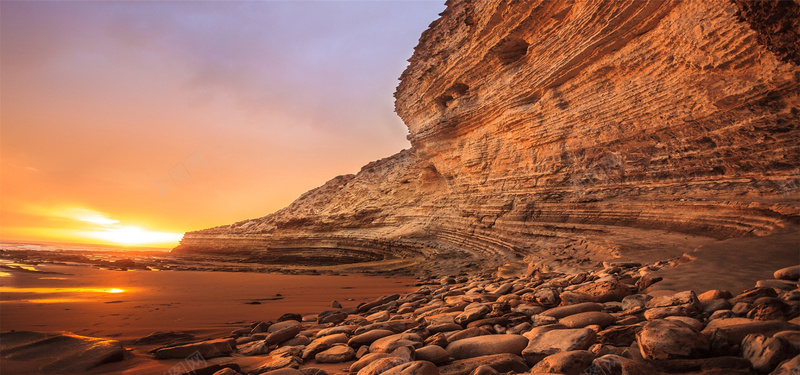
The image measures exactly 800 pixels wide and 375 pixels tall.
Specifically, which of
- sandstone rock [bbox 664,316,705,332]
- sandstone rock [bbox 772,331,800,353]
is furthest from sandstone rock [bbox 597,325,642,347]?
sandstone rock [bbox 772,331,800,353]

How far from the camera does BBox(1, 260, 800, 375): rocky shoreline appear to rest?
1.83 m

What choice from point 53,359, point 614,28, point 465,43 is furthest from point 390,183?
point 53,359

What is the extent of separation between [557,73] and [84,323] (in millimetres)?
11273

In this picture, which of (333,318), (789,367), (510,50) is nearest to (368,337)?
(333,318)

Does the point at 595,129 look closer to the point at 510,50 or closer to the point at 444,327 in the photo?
the point at 510,50

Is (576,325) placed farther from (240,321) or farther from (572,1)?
(572,1)

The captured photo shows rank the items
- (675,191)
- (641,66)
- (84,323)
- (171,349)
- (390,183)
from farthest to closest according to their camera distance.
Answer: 1. (390,183)
2. (641,66)
3. (675,191)
4. (84,323)
5. (171,349)

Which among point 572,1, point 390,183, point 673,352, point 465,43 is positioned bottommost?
point 673,352

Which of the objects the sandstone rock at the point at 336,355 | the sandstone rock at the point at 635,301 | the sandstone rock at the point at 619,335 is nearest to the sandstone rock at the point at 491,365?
the sandstone rock at the point at 619,335

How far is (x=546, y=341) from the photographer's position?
2391 mm

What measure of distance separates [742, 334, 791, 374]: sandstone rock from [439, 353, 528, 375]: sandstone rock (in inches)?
39.5

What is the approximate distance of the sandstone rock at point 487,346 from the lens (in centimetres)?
242

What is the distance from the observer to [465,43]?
14734 mm

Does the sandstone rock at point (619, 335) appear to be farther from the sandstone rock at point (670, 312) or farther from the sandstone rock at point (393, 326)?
the sandstone rock at point (393, 326)
